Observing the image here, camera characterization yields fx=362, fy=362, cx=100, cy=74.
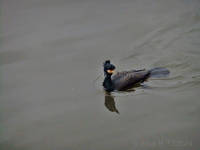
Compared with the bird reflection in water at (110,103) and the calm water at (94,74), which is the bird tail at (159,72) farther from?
the bird reflection in water at (110,103)

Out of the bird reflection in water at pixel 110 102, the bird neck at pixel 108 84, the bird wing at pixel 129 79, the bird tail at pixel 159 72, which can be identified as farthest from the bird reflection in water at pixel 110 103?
the bird tail at pixel 159 72

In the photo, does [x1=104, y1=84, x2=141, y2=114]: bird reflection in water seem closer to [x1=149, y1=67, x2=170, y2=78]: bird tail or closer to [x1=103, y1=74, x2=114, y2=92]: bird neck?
[x1=103, y1=74, x2=114, y2=92]: bird neck

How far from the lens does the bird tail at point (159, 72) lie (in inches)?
336

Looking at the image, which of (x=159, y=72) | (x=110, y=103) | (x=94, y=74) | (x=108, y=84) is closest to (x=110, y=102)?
A: (x=110, y=103)

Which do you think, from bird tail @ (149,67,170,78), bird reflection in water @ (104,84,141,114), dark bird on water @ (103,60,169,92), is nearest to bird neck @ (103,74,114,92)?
dark bird on water @ (103,60,169,92)

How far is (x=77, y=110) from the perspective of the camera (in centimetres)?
750

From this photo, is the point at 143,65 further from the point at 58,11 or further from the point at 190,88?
the point at 58,11

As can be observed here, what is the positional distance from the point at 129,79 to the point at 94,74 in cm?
106

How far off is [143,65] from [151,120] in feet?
8.35

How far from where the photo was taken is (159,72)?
28.2 ft

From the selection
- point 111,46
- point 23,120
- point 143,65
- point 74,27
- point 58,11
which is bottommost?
point 23,120

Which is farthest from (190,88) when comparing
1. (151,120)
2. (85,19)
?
(85,19)

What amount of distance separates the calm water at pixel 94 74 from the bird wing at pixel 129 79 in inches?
8.2

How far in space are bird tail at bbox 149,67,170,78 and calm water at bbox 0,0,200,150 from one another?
20 centimetres
